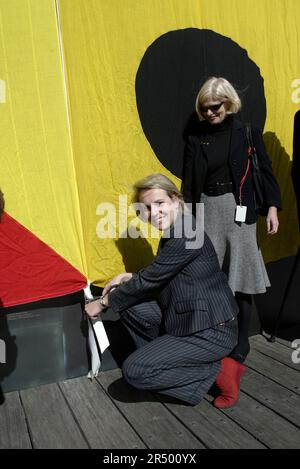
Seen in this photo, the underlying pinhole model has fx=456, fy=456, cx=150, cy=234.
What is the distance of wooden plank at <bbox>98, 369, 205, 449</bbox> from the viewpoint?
1635 millimetres

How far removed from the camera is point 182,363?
1.78m

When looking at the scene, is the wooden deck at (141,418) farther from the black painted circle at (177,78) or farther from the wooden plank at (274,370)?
the black painted circle at (177,78)

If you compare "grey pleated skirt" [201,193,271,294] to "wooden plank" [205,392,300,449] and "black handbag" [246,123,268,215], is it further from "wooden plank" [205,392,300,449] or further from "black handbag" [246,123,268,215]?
"wooden plank" [205,392,300,449]

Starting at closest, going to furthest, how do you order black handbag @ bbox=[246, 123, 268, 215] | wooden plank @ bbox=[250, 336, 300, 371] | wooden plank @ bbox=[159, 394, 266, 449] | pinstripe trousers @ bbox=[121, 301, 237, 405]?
wooden plank @ bbox=[159, 394, 266, 449] → pinstripe trousers @ bbox=[121, 301, 237, 405] → black handbag @ bbox=[246, 123, 268, 215] → wooden plank @ bbox=[250, 336, 300, 371]

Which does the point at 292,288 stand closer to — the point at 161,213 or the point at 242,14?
the point at 161,213

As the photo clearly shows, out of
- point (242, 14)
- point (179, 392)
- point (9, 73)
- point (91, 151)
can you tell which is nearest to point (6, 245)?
point (91, 151)

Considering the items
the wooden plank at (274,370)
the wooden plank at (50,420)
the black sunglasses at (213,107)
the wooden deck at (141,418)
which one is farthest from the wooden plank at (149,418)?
the black sunglasses at (213,107)

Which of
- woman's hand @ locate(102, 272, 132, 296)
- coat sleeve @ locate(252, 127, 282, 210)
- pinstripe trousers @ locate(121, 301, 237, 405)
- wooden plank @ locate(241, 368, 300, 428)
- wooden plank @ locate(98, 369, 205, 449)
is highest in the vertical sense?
coat sleeve @ locate(252, 127, 282, 210)

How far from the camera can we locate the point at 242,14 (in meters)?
2.34

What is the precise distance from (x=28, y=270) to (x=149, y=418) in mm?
777

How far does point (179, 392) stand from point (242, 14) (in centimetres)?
187
